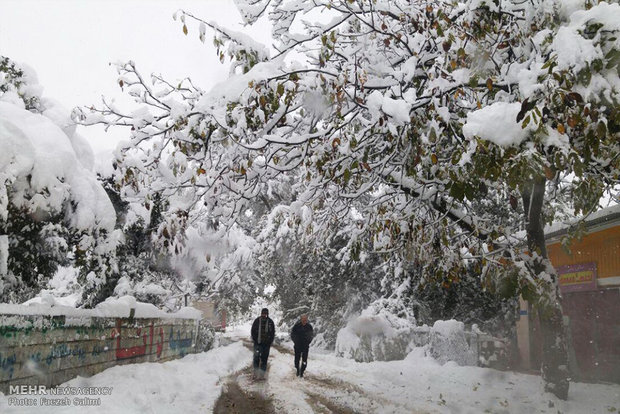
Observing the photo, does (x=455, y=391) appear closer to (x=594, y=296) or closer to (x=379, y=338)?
(x=594, y=296)

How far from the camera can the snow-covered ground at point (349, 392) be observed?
7.02m

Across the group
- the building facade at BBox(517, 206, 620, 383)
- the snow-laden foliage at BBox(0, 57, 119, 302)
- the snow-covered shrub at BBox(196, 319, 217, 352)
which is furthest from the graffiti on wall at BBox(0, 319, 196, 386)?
the building facade at BBox(517, 206, 620, 383)

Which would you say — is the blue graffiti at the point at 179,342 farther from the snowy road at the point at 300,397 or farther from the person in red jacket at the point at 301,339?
the person in red jacket at the point at 301,339

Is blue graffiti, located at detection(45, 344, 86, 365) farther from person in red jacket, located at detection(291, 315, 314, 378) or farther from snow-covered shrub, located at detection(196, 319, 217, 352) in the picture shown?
snow-covered shrub, located at detection(196, 319, 217, 352)

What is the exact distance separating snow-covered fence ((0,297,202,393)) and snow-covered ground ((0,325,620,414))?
1.14 feet

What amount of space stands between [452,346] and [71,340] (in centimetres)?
1148

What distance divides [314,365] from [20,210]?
10.8m

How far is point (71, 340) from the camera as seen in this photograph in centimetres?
707

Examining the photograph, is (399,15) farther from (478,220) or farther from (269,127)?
(478,220)

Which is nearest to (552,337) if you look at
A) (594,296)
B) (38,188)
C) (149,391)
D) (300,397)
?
(300,397)

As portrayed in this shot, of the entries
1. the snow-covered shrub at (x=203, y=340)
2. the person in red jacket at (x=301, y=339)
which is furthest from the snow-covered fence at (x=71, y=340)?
the snow-covered shrub at (x=203, y=340)

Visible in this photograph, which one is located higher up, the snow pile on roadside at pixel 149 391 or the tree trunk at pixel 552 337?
the tree trunk at pixel 552 337

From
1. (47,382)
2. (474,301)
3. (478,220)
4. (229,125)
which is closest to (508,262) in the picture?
(478,220)

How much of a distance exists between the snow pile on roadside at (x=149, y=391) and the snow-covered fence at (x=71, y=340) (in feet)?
0.99
